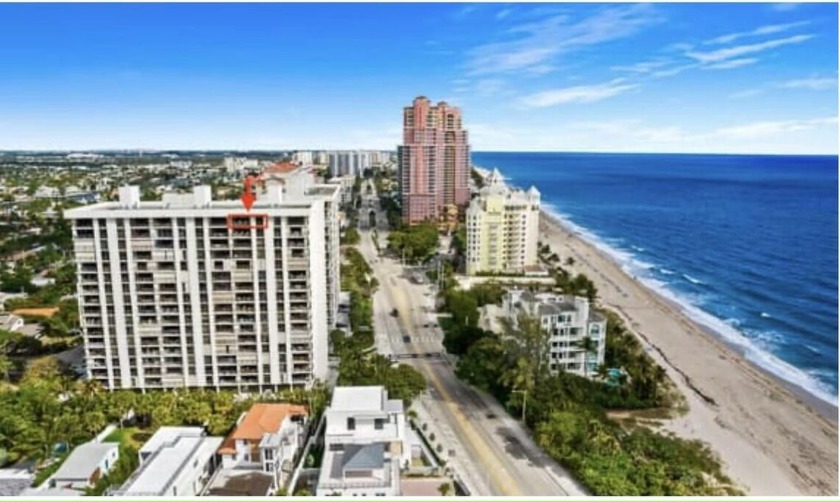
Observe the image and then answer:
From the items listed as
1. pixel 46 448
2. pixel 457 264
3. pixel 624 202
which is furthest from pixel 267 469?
pixel 624 202

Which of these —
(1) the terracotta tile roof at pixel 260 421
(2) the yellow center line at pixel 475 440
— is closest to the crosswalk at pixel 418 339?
(2) the yellow center line at pixel 475 440

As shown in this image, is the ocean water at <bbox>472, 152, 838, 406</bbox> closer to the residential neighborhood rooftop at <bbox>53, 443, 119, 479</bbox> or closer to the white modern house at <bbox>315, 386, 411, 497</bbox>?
the white modern house at <bbox>315, 386, 411, 497</bbox>

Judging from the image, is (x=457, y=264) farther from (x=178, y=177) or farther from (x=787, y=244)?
(x=178, y=177)

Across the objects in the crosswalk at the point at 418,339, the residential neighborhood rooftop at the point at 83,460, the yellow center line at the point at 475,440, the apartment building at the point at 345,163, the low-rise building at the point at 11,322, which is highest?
the apartment building at the point at 345,163

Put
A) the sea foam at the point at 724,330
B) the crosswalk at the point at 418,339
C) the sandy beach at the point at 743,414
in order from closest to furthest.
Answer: the sandy beach at the point at 743,414 < the sea foam at the point at 724,330 < the crosswalk at the point at 418,339

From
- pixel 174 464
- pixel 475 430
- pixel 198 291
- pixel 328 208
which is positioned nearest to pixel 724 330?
pixel 475 430

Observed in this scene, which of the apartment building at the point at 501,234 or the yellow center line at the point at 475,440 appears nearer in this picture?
the yellow center line at the point at 475,440

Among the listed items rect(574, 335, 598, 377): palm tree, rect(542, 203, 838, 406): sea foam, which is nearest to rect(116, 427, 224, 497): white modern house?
rect(574, 335, 598, 377): palm tree

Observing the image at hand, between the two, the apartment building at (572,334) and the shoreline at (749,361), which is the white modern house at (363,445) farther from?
the shoreline at (749,361)
